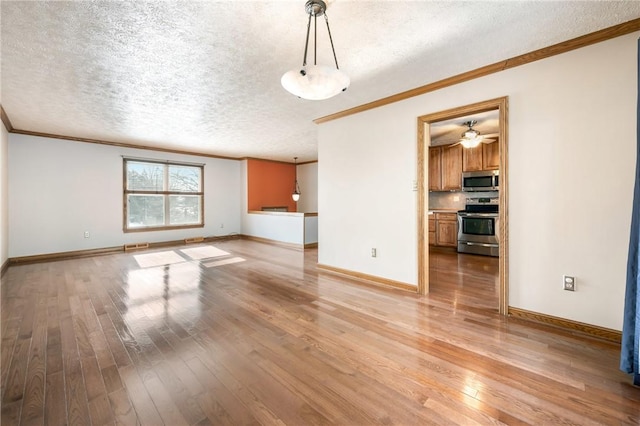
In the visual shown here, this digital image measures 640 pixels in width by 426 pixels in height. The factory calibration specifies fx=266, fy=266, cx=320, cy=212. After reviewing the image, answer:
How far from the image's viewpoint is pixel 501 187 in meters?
2.73

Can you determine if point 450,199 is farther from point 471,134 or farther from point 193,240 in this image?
point 193,240

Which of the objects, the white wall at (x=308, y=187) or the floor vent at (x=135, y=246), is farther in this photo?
the white wall at (x=308, y=187)

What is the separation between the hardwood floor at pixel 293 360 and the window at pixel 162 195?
10.4ft

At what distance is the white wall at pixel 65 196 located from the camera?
197 inches

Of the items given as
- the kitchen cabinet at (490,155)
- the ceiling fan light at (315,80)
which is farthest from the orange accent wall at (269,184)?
the ceiling fan light at (315,80)

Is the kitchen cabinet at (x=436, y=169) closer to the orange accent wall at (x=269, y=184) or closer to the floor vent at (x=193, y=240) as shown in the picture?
the orange accent wall at (x=269, y=184)

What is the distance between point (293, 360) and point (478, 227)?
16.5 ft

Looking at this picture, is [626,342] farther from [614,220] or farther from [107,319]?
[107,319]

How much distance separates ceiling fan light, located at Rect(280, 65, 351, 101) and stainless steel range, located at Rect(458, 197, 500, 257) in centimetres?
481

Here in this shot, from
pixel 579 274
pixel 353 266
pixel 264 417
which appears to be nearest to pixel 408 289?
pixel 353 266

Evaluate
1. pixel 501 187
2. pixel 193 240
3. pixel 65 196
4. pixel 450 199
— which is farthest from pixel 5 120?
pixel 450 199

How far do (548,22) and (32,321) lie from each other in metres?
5.21

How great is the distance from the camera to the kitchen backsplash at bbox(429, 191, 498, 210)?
6.16 m

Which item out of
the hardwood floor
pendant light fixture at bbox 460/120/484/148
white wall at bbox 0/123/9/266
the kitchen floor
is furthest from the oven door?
white wall at bbox 0/123/9/266
